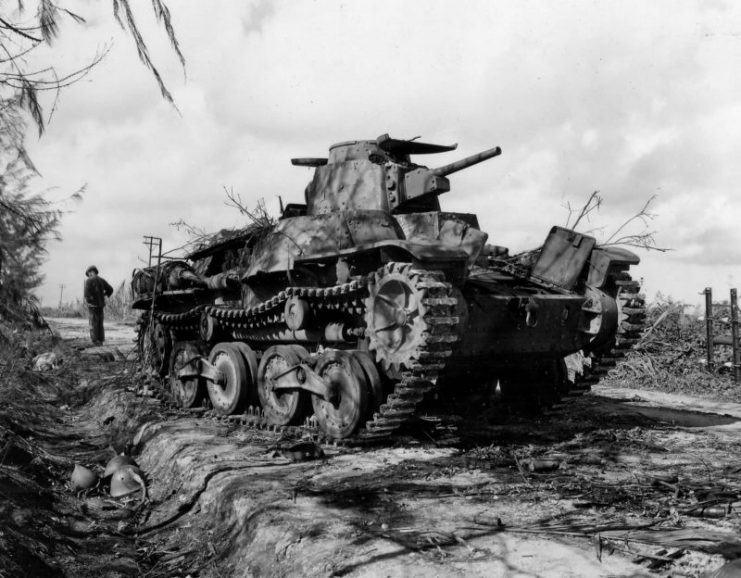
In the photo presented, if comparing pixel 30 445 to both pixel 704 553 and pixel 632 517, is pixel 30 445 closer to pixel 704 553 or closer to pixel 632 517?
pixel 632 517

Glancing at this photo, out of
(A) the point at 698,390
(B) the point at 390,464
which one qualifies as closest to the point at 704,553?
(B) the point at 390,464

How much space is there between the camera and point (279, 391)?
346 inches

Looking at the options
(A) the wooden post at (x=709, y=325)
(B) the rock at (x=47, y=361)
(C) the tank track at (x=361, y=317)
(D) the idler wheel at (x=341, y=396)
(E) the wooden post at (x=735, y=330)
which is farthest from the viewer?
(A) the wooden post at (x=709, y=325)

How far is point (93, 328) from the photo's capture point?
17.0 metres

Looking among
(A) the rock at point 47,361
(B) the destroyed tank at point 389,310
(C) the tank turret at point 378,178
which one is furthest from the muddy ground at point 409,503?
(A) the rock at point 47,361

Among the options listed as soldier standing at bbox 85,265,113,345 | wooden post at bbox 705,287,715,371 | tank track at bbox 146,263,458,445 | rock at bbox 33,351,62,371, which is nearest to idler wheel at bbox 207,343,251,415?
tank track at bbox 146,263,458,445

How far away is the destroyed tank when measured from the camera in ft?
23.0

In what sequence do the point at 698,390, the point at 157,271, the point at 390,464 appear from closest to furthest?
the point at 390,464 < the point at 157,271 < the point at 698,390

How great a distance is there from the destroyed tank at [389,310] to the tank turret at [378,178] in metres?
0.02

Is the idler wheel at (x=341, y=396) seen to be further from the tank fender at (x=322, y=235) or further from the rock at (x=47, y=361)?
the rock at (x=47, y=361)

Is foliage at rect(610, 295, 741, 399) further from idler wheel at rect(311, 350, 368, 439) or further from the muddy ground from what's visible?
idler wheel at rect(311, 350, 368, 439)

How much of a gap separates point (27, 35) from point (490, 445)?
554 cm

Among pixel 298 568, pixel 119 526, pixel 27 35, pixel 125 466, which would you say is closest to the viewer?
pixel 27 35

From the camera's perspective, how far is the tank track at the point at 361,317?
21.7 ft
